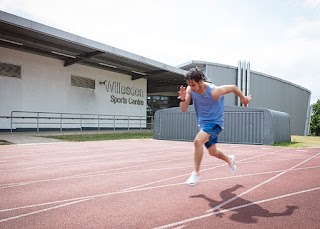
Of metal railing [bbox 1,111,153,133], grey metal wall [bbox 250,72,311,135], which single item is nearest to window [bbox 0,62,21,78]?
metal railing [bbox 1,111,153,133]

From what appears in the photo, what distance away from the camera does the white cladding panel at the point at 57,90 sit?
56.4 feet

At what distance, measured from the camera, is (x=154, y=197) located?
3.86 meters

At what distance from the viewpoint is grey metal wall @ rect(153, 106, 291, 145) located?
13672 millimetres

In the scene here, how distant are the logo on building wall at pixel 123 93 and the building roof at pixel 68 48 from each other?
1.30 meters

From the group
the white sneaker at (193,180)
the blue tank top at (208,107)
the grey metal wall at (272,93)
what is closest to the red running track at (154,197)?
the white sneaker at (193,180)

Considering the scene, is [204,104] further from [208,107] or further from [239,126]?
[239,126]

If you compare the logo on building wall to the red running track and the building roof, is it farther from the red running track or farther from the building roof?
the red running track

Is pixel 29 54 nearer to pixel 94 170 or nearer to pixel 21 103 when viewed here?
pixel 21 103

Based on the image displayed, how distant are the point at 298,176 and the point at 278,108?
114 feet

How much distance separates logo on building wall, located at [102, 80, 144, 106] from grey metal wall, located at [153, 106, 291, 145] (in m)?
8.11

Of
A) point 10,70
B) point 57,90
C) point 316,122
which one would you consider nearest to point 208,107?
point 10,70

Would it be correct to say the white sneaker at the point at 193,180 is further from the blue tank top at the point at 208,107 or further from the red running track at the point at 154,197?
the blue tank top at the point at 208,107

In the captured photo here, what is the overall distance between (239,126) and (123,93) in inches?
537

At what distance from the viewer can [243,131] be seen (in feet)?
46.9
